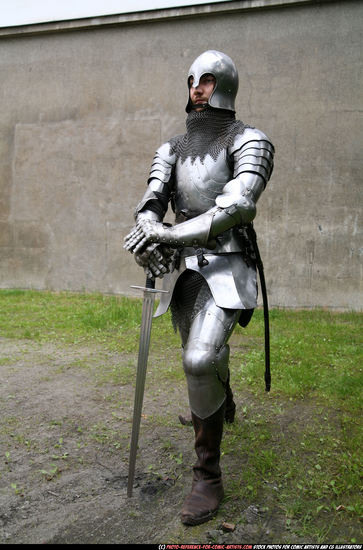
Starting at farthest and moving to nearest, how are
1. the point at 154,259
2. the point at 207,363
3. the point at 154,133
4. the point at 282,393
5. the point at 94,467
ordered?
1. the point at 154,133
2. the point at 282,393
3. the point at 94,467
4. the point at 154,259
5. the point at 207,363

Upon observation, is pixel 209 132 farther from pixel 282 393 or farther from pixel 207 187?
pixel 282 393

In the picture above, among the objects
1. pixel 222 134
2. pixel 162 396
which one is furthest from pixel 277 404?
pixel 222 134

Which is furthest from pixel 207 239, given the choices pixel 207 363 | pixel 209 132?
pixel 209 132

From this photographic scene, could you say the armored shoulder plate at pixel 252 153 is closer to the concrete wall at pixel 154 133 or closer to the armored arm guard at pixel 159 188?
the armored arm guard at pixel 159 188

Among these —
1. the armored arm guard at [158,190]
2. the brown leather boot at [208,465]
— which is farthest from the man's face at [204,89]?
the brown leather boot at [208,465]

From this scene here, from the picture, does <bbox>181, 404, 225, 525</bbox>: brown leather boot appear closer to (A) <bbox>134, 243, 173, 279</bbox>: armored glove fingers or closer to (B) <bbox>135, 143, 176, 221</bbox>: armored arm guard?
(A) <bbox>134, 243, 173, 279</bbox>: armored glove fingers

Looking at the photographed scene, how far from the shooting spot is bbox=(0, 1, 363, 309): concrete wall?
7.29 meters

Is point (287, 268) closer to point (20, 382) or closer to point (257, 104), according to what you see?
point (257, 104)

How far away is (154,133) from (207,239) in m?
6.18

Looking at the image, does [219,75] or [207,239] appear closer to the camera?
[207,239]

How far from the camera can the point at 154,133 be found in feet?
26.7

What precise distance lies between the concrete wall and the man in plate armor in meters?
4.95

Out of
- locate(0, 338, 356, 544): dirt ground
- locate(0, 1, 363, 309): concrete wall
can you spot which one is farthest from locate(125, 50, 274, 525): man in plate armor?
locate(0, 1, 363, 309): concrete wall

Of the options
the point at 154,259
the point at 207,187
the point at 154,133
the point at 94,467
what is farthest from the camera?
the point at 154,133
